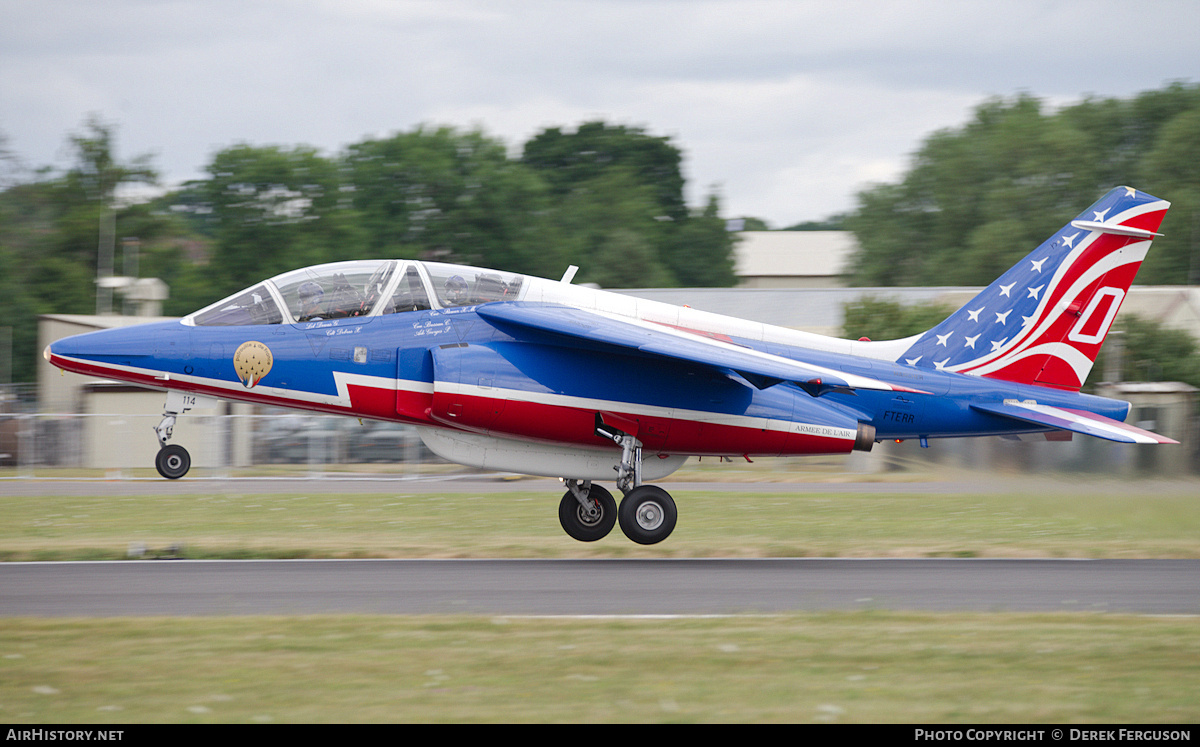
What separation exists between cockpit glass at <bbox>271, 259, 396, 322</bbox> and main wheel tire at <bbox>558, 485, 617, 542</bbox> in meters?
3.66

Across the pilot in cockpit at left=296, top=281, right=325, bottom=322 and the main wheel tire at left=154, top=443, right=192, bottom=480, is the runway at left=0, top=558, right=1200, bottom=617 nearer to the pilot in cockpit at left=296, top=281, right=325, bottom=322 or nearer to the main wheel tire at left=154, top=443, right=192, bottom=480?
the main wheel tire at left=154, top=443, right=192, bottom=480

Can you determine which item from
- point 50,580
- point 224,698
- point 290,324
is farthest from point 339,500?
point 224,698

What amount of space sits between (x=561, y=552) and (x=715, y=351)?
10.3 ft

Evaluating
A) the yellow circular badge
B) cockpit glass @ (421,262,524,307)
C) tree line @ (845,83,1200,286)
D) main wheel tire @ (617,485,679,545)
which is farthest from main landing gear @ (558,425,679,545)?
tree line @ (845,83,1200,286)

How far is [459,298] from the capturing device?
13.1 m

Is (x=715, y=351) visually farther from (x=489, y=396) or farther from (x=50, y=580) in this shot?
(x=50, y=580)

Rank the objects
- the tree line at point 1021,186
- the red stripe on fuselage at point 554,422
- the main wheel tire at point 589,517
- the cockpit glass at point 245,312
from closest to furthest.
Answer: the red stripe on fuselage at point 554,422, the cockpit glass at point 245,312, the main wheel tire at point 589,517, the tree line at point 1021,186

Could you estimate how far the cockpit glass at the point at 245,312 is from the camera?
12719 mm

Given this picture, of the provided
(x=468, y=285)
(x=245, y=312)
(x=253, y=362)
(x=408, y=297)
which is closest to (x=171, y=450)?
(x=253, y=362)

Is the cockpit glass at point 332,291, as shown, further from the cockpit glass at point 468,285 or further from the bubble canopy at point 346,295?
the cockpit glass at point 468,285

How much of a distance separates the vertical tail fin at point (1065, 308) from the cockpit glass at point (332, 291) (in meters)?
6.97

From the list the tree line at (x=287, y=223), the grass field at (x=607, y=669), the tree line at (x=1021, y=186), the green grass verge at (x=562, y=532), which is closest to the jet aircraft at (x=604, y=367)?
the green grass verge at (x=562, y=532)

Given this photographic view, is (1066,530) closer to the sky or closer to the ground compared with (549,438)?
closer to the ground

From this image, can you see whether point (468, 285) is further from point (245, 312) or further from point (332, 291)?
point (245, 312)
